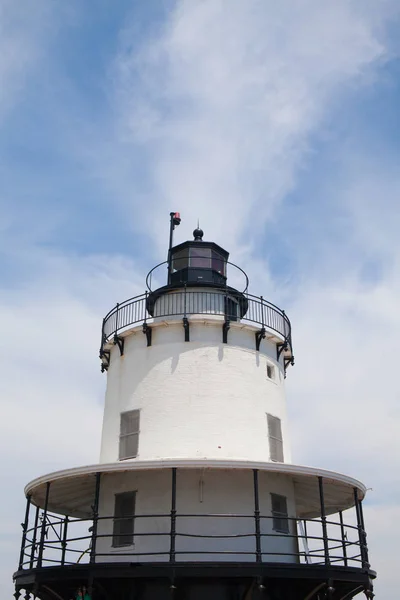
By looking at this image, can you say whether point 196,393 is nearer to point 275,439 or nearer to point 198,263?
point 275,439

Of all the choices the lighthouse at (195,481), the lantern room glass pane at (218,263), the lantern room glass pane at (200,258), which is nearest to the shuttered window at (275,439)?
the lighthouse at (195,481)

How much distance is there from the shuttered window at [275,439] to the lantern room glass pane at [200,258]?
6132 mm

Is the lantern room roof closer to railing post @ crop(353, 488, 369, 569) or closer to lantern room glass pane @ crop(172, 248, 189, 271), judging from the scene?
lantern room glass pane @ crop(172, 248, 189, 271)

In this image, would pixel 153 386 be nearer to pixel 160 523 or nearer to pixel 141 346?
pixel 141 346

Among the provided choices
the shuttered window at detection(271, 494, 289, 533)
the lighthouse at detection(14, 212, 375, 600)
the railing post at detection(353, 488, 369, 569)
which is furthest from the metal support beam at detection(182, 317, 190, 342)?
the railing post at detection(353, 488, 369, 569)

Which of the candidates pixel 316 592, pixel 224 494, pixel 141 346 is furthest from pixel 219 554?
pixel 141 346

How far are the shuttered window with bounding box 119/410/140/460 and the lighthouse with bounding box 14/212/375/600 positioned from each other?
0.04 m

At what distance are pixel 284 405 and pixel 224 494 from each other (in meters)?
4.46

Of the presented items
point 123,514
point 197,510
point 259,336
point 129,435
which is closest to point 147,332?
point 129,435

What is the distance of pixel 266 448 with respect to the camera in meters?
20.1

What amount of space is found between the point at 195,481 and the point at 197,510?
0.78 meters

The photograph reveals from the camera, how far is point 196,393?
20047mm

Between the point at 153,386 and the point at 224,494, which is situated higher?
the point at 153,386

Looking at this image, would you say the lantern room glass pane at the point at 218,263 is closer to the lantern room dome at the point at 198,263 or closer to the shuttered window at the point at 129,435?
the lantern room dome at the point at 198,263
